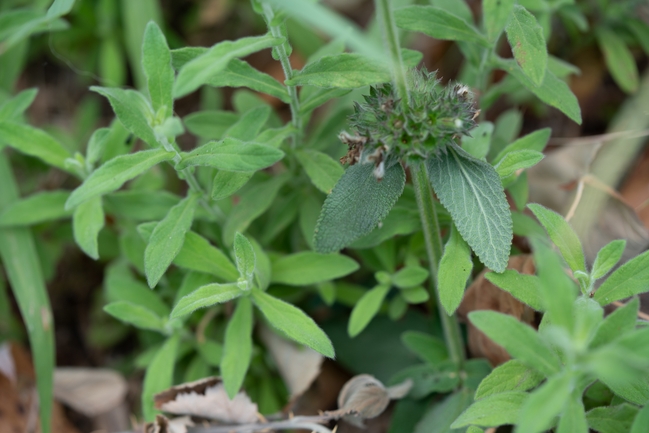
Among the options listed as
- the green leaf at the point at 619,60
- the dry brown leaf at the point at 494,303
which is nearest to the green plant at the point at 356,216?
the dry brown leaf at the point at 494,303

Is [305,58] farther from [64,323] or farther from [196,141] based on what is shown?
[64,323]

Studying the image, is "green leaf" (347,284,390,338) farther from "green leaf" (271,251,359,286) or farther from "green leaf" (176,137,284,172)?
"green leaf" (176,137,284,172)

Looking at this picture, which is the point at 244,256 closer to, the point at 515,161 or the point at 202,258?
the point at 202,258

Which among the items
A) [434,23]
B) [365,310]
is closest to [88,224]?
[365,310]

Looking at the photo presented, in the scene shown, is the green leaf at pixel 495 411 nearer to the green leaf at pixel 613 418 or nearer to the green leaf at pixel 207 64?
the green leaf at pixel 613 418

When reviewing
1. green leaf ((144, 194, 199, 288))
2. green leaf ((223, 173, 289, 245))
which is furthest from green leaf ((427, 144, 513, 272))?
green leaf ((144, 194, 199, 288))

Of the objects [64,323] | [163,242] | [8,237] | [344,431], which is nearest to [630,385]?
[344,431]
